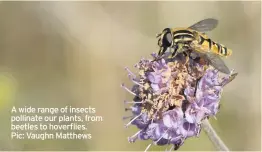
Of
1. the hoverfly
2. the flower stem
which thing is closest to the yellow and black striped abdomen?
the hoverfly

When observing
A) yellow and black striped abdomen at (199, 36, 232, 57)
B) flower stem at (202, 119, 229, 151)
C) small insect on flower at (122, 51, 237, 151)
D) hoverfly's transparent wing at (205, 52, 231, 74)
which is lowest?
flower stem at (202, 119, 229, 151)

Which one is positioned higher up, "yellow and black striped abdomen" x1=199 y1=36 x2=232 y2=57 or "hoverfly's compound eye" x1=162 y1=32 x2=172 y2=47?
"hoverfly's compound eye" x1=162 y1=32 x2=172 y2=47

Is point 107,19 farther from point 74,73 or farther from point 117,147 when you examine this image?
point 117,147

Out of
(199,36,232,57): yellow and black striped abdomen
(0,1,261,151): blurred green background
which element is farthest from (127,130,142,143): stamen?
(199,36,232,57): yellow and black striped abdomen

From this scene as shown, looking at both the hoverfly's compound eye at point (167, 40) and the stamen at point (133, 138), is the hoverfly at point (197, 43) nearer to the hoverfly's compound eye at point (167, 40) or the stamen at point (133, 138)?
the hoverfly's compound eye at point (167, 40)

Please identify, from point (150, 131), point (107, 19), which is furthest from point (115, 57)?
point (150, 131)

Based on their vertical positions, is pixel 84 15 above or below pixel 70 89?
above

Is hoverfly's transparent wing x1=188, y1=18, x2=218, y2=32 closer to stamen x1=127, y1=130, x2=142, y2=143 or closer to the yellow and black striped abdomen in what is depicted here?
the yellow and black striped abdomen
